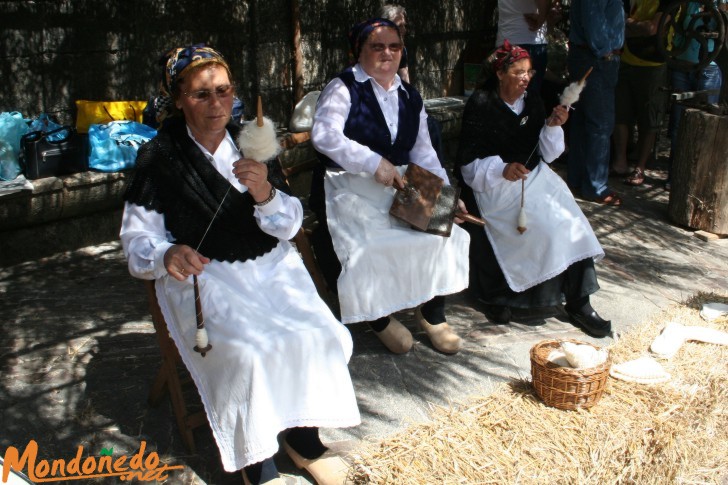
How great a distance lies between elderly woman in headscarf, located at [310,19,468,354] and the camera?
3.94 m

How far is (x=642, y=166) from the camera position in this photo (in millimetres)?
7555

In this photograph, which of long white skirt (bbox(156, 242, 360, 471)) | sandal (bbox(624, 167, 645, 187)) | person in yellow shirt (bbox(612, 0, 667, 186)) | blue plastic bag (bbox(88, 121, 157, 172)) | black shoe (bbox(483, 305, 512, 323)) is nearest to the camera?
long white skirt (bbox(156, 242, 360, 471))

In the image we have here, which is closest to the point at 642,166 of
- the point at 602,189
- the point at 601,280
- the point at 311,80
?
the point at 602,189

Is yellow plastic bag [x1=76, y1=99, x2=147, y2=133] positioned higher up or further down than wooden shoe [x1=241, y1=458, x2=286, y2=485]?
higher up

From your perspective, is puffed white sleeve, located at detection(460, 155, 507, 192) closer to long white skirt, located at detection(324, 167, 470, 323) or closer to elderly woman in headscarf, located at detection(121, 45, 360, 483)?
long white skirt, located at detection(324, 167, 470, 323)

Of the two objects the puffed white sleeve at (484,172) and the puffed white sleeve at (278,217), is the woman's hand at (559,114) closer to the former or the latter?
the puffed white sleeve at (484,172)

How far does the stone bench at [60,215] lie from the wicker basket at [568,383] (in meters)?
2.47

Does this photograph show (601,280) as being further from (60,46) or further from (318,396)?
(60,46)

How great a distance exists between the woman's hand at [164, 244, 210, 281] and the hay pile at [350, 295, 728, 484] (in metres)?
0.91

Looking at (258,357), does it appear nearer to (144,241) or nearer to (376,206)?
(144,241)

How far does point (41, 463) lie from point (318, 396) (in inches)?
46.2

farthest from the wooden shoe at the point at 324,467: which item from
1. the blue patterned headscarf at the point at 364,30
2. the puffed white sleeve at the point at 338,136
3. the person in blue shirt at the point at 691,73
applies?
the person in blue shirt at the point at 691,73

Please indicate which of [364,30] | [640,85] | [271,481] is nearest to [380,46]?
[364,30]

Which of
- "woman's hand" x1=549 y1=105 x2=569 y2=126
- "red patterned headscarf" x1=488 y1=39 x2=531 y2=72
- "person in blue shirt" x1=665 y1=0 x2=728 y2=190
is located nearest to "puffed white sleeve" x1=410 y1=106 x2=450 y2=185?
"red patterned headscarf" x1=488 y1=39 x2=531 y2=72
